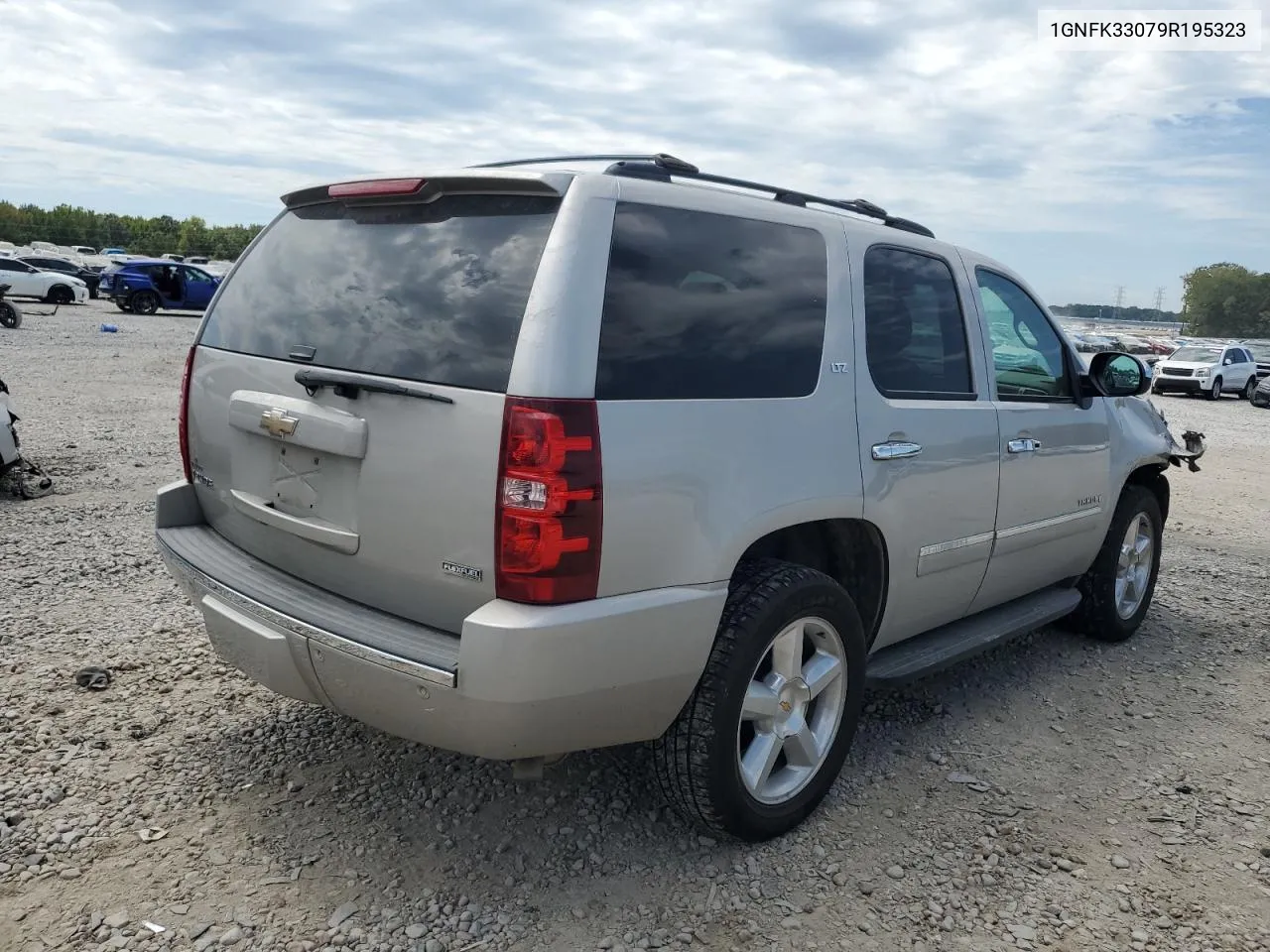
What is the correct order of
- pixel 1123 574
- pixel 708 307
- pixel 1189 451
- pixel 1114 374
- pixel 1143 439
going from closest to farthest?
1. pixel 708 307
2. pixel 1114 374
3. pixel 1143 439
4. pixel 1123 574
5. pixel 1189 451

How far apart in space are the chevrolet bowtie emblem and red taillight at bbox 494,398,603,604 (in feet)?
2.56

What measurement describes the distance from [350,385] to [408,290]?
0.31 meters

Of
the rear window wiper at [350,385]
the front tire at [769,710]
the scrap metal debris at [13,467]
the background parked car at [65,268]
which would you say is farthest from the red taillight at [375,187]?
the background parked car at [65,268]

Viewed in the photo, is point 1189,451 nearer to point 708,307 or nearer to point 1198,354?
point 708,307

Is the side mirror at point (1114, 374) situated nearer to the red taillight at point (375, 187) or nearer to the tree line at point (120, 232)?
the red taillight at point (375, 187)

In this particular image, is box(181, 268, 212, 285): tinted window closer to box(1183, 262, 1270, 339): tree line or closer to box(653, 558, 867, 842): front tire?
box(653, 558, 867, 842): front tire

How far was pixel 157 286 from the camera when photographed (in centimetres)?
3067

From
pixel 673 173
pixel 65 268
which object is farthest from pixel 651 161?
pixel 65 268

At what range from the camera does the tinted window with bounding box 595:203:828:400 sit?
2.66 m

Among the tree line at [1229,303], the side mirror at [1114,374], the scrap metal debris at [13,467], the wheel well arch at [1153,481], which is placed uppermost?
the tree line at [1229,303]

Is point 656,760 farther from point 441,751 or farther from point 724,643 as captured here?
point 441,751

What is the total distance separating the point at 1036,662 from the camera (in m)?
4.96

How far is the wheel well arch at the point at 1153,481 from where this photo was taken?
525 centimetres

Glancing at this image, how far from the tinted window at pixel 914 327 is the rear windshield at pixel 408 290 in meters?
1.35
